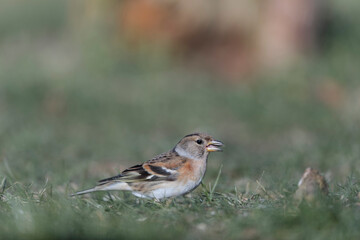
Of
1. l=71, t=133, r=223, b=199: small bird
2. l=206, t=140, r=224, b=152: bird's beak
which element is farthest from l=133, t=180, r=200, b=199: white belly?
l=206, t=140, r=224, b=152: bird's beak

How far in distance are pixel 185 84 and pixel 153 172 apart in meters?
7.42

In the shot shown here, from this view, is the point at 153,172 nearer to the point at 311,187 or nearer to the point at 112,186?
→ the point at 112,186

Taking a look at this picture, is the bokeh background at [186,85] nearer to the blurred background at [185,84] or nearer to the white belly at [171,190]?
the blurred background at [185,84]

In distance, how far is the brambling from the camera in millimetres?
4645

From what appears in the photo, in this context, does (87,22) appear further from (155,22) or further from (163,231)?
(163,231)

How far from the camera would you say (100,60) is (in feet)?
44.9

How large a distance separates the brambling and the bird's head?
1163mm

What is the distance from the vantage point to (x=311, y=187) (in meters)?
4.74

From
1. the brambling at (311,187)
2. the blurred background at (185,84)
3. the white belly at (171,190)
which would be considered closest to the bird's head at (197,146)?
the white belly at (171,190)

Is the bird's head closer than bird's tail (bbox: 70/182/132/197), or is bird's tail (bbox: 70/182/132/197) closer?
bird's tail (bbox: 70/182/132/197)

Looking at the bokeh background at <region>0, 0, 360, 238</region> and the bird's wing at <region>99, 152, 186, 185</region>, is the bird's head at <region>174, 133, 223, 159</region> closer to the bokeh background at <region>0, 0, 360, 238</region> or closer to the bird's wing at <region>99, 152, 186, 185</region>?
the bird's wing at <region>99, 152, 186, 185</region>

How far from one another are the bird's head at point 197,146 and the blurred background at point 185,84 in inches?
92.9

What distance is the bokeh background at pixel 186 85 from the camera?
9492 millimetres

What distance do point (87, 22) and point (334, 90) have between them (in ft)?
17.2
